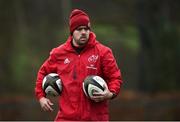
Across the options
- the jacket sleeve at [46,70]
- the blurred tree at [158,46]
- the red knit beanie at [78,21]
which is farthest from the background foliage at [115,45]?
the red knit beanie at [78,21]

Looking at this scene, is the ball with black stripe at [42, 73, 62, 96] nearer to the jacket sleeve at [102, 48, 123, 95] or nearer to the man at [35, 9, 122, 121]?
the man at [35, 9, 122, 121]

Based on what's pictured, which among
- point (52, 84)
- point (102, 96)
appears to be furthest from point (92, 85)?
point (52, 84)

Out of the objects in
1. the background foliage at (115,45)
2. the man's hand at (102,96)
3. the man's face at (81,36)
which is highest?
the man's face at (81,36)

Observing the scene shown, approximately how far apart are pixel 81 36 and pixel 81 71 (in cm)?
35

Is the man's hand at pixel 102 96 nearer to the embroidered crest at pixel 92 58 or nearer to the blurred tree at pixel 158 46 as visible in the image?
the embroidered crest at pixel 92 58

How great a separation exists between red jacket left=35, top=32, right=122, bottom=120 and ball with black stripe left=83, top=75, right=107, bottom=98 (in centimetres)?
11

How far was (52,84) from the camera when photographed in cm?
824

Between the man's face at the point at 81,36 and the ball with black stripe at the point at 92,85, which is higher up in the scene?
the man's face at the point at 81,36

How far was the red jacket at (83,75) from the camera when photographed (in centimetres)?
820

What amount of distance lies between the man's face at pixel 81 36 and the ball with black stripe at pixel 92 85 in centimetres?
37

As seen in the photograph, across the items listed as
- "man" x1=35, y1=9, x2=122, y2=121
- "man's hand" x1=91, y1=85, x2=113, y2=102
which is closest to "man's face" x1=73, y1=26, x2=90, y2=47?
"man" x1=35, y1=9, x2=122, y2=121

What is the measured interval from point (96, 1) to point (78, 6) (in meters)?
1.40

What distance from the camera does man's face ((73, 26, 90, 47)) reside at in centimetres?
820

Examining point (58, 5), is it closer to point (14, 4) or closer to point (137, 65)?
point (14, 4)
